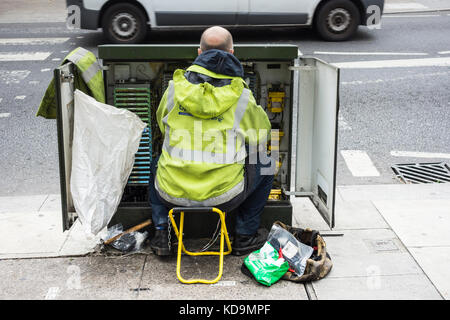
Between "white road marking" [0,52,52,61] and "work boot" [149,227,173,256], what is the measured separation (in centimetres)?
690

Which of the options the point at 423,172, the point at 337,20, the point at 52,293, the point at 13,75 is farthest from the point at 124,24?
the point at 52,293

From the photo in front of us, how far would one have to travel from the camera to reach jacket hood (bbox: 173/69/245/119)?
12.4 ft

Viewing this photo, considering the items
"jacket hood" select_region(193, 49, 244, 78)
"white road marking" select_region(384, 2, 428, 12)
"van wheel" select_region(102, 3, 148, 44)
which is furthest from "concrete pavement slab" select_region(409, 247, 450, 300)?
"white road marking" select_region(384, 2, 428, 12)

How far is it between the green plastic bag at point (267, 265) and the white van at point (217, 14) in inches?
296

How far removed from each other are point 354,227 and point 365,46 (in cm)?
691

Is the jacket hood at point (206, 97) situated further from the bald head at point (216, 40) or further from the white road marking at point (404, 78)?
the white road marking at point (404, 78)

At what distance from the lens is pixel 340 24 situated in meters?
11.4

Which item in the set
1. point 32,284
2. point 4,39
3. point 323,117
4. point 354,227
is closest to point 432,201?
point 354,227

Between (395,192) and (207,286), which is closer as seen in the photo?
(207,286)

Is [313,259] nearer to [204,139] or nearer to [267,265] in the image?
[267,265]

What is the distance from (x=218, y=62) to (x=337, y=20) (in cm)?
798

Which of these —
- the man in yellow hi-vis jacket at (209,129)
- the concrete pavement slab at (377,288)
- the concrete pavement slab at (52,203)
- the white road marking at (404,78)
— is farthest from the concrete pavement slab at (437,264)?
the white road marking at (404,78)

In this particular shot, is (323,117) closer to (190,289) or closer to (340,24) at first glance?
(190,289)

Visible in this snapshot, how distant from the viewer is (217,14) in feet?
35.9
